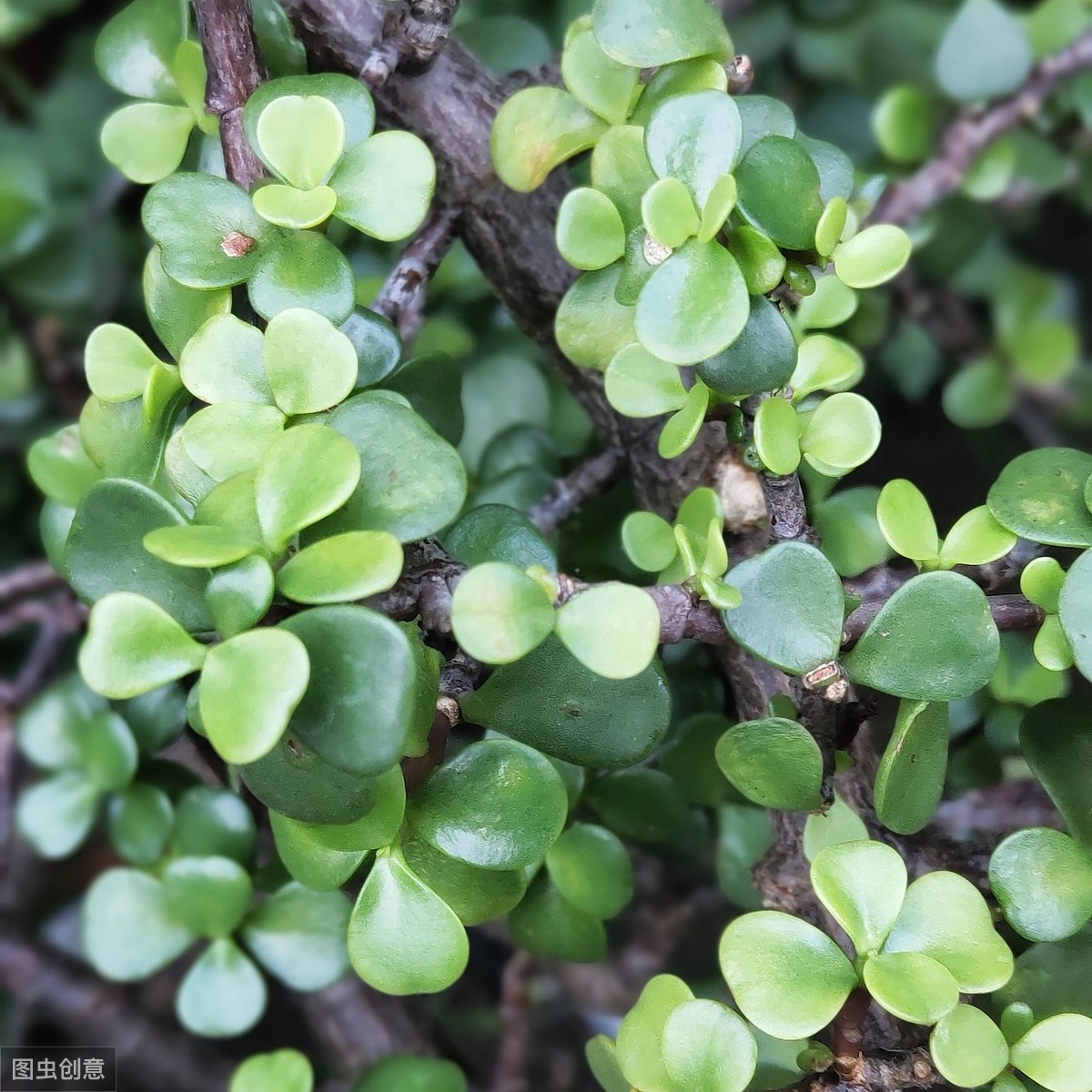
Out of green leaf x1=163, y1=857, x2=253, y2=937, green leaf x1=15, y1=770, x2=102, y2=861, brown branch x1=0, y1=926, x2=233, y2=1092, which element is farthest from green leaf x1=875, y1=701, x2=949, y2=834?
brown branch x1=0, y1=926, x2=233, y2=1092

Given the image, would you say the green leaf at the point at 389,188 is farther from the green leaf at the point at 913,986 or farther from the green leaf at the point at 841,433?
the green leaf at the point at 913,986

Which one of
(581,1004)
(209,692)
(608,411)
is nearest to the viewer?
(209,692)

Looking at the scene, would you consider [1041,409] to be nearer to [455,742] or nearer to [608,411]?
[608,411]

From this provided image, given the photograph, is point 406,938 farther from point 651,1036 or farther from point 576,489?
point 576,489

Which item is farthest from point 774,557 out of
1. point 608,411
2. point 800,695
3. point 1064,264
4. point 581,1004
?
point 1064,264

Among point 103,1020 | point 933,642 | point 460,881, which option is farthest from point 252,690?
point 103,1020

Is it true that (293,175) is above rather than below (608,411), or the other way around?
above

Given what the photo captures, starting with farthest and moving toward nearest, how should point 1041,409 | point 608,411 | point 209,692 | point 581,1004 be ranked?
point 1041,409
point 581,1004
point 608,411
point 209,692

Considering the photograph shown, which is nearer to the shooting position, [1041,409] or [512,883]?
[512,883]
